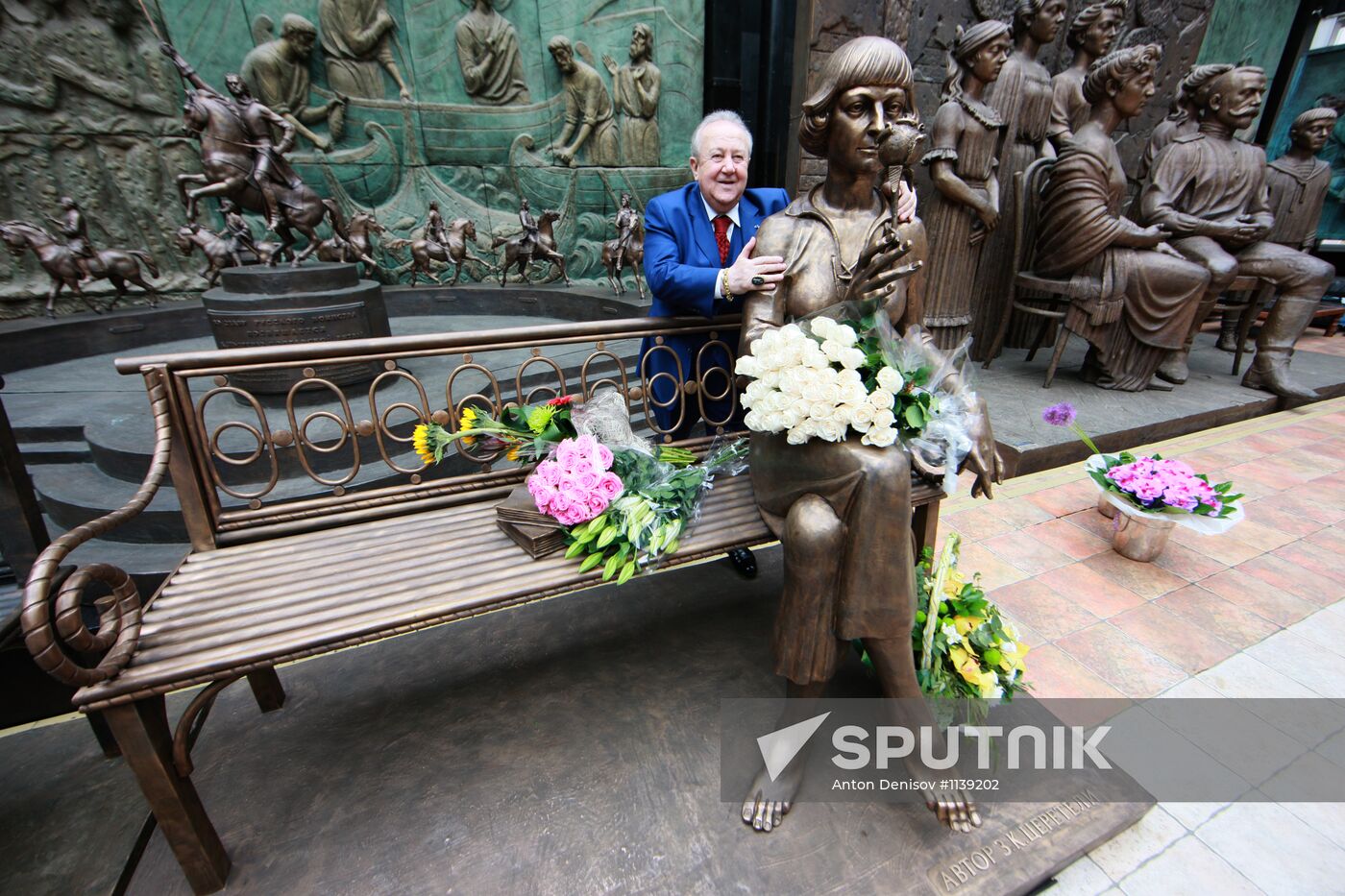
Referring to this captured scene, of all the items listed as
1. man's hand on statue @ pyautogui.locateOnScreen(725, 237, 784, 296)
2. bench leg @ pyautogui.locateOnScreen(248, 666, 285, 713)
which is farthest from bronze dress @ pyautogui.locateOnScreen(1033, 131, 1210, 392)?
→ bench leg @ pyautogui.locateOnScreen(248, 666, 285, 713)

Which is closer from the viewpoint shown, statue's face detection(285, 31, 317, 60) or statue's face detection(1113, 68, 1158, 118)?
statue's face detection(1113, 68, 1158, 118)

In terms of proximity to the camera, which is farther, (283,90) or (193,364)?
(283,90)

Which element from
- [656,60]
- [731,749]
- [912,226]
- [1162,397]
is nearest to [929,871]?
[731,749]

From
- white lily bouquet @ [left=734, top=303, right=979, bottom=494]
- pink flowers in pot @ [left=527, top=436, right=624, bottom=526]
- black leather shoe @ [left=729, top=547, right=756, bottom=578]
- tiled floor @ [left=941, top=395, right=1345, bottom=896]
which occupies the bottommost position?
tiled floor @ [left=941, top=395, right=1345, bottom=896]

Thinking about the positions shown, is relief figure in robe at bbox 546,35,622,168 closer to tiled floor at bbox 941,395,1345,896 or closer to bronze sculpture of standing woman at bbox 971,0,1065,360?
bronze sculpture of standing woman at bbox 971,0,1065,360

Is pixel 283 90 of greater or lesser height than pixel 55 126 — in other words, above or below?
above

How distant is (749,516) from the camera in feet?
6.15

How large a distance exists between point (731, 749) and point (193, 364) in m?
2.02

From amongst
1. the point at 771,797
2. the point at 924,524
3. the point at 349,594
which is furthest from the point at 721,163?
the point at 771,797

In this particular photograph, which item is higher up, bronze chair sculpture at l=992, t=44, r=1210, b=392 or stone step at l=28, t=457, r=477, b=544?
bronze chair sculpture at l=992, t=44, r=1210, b=392

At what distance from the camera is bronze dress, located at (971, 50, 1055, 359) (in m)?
4.79

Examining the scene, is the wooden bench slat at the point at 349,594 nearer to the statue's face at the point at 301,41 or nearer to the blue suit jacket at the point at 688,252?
the blue suit jacket at the point at 688,252

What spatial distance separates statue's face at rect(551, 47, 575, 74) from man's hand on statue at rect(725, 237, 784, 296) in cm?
920

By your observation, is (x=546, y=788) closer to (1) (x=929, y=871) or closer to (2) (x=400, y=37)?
(1) (x=929, y=871)
